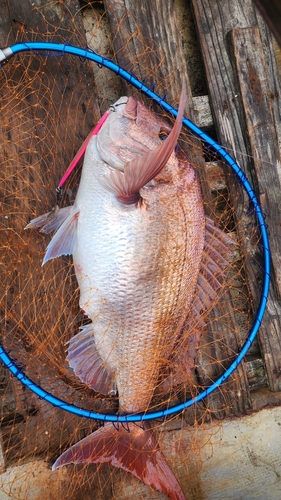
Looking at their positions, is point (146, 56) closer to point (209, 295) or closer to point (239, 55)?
point (239, 55)

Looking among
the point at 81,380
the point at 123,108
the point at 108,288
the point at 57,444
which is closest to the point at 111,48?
the point at 123,108

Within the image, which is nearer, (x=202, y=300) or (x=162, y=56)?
(x=202, y=300)

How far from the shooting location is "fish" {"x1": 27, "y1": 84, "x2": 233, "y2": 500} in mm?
2256

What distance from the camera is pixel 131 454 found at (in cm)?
245

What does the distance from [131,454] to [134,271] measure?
3.36 ft

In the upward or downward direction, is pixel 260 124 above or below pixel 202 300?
above

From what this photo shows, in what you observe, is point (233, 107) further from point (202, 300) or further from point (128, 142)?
point (202, 300)

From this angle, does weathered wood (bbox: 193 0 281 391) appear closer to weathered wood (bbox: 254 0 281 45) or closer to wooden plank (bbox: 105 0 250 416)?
wooden plank (bbox: 105 0 250 416)

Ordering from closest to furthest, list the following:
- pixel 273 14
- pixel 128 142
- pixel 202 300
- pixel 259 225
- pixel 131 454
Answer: pixel 273 14, pixel 128 142, pixel 131 454, pixel 202 300, pixel 259 225

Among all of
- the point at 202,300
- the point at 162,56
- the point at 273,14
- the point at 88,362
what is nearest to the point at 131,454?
the point at 88,362

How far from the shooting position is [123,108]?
2.29 m

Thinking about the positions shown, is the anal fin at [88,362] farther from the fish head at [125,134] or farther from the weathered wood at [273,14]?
the weathered wood at [273,14]

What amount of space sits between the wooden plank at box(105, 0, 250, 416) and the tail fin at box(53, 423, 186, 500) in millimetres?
505

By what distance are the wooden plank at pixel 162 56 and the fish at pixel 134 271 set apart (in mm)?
326
